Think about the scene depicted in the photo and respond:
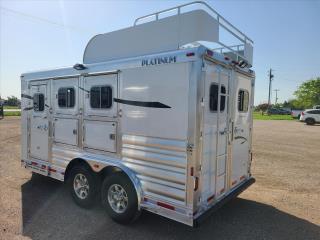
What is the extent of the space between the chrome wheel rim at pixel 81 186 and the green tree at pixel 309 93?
67.9m

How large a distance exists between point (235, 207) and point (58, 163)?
12.0 ft

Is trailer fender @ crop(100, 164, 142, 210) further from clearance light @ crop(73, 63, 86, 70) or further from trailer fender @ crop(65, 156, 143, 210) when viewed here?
clearance light @ crop(73, 63, 86, 70)

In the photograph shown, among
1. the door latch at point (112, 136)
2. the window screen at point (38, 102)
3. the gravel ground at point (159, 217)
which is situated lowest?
the gravel ground at point (159, 217)

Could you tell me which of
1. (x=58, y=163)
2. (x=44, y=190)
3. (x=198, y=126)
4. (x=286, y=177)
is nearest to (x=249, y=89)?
(x=198, y=126)

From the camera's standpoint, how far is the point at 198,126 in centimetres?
349

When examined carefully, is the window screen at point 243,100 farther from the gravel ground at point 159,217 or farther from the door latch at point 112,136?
the door latch at point 112,136

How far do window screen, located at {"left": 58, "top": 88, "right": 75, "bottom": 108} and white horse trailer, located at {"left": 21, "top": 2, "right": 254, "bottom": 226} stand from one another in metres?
0.02

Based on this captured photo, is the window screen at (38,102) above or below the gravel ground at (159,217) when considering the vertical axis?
above

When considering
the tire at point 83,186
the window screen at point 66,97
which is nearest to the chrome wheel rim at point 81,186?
the tire at point 83,186

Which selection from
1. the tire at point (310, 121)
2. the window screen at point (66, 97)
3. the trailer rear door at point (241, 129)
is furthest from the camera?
the tire at point (310, 121)

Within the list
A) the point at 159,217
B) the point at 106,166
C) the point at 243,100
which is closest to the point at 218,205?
the point at 159,217

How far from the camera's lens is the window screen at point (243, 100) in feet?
16.0

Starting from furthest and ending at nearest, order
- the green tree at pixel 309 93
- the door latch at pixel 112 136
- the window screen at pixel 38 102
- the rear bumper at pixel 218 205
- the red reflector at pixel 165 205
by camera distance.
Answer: the green tree at pixel 309 93 < the window screen at pixel 38 102 < the door latch at pixel 112 136 < the red reflector at pixel 165 205 < the rear bumper at pixel 218 205

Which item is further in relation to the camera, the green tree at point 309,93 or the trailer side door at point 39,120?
the green tree at point 309,93
